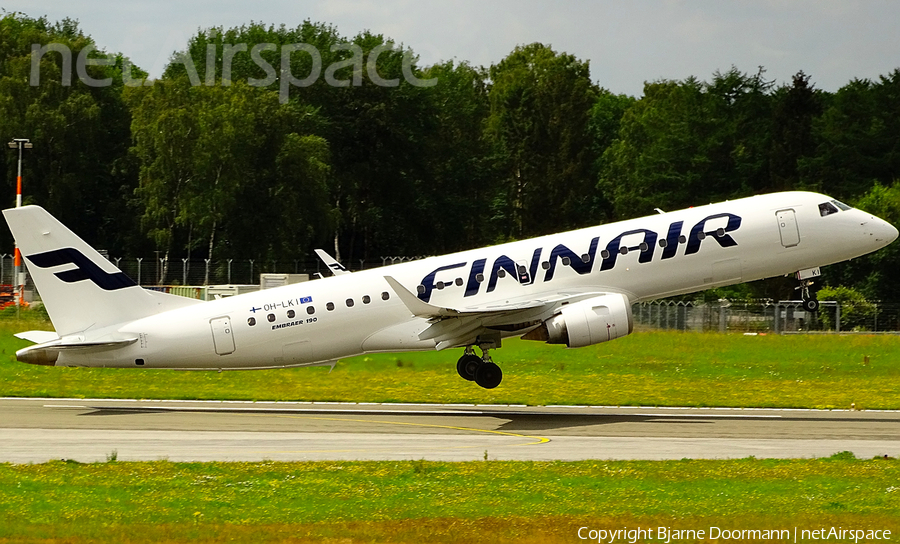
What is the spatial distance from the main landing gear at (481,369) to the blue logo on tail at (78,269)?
428 inches

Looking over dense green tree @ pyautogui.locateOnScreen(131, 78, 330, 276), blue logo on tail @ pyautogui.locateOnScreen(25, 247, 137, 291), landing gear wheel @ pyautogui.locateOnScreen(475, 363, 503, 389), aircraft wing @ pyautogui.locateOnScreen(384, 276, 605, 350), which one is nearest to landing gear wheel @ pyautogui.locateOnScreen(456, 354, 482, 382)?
landing gear wheel @ pyautogui.locateOnScreen(475, 363, 503, 389)

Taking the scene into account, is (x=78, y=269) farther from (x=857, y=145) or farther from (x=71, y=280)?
(x=857, y=145)

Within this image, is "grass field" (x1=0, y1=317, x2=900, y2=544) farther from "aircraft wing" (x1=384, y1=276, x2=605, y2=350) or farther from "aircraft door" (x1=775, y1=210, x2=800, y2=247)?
"aircraft door" (x1=775, y1=210, x2=800, y2=247)

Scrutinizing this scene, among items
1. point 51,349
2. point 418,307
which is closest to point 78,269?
point 51,349

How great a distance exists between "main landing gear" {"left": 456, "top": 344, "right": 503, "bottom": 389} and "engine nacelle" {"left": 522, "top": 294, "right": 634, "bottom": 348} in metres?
2.67

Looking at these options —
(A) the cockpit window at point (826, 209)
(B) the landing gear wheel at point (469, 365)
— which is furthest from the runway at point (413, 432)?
(A) the cockpit window at point (826, 209)

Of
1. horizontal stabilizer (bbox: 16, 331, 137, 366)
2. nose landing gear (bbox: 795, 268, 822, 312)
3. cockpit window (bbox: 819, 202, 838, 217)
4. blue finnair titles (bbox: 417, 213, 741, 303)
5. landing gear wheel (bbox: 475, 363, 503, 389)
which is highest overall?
cockpit window (bbox: 819, 202, 838, 217)

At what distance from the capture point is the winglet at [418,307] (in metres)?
33.0

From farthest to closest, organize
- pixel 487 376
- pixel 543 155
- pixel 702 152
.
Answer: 1. pixel 543 155
2. pixel 702 152
3. pixel 487 376

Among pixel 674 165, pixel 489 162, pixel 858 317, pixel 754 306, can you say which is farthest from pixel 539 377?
pixel 489 162

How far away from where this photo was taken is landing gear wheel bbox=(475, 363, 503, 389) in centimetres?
3603

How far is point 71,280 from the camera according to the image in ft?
115

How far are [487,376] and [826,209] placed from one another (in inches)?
468

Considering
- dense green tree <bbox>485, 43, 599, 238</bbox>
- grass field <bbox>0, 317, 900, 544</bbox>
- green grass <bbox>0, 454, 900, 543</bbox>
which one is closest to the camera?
grass field <bbox>0, 317, 900, 544</bbox>
